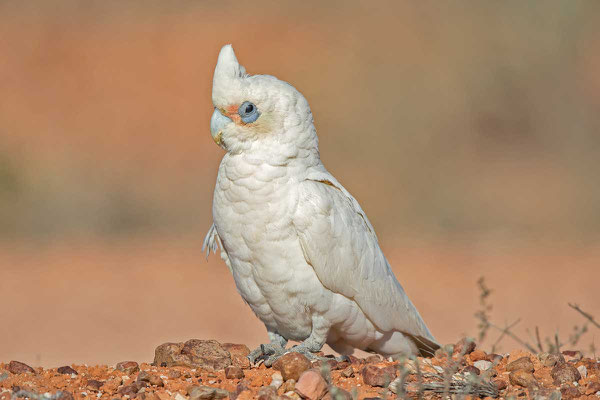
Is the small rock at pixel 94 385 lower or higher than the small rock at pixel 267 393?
higher

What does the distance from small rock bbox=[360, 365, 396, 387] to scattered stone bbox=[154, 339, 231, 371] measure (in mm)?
1082

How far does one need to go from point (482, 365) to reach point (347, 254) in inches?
50.6

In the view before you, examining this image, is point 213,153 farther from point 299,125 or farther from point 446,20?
point 299,125

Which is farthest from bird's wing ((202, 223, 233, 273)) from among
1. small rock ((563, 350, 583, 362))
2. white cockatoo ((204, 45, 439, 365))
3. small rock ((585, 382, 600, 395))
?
small rock ((585, 382, 600, 395))

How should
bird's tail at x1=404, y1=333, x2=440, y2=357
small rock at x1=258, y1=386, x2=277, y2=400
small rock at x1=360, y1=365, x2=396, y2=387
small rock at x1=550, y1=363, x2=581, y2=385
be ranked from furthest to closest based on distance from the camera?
bird's tail at x1=404, y1=333, x2=440, y2=357 < small rock at x1=550, y1=363, x2=581, y2=385 < small rock at x1=360, y1=365, x2=396, y2=387 < small rock at x1=258, y1=386, x2=277, y2=400

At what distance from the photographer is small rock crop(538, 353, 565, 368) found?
6.32 meters

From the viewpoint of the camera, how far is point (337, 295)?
6746 mm

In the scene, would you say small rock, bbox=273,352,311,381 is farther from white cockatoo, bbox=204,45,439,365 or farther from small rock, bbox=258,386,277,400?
white cockatoo, bbox=204,45,439,365

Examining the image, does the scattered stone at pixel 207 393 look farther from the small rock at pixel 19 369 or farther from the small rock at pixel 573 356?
the small rock at pixel 573 356

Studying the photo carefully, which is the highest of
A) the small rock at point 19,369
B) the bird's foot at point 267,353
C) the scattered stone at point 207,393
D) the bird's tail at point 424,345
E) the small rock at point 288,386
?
the bird's tail at point 424,345

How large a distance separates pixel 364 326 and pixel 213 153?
17.0m

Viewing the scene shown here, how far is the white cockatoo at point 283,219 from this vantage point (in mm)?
6418

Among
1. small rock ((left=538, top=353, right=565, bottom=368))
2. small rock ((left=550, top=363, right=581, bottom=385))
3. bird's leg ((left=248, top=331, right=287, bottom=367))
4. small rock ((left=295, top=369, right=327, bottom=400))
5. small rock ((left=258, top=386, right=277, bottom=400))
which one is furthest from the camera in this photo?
bird's leg ((left=248, top=331, right=287, bottom=367))

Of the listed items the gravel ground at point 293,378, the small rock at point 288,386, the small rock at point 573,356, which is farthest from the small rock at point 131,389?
the small rock at point 573,356
